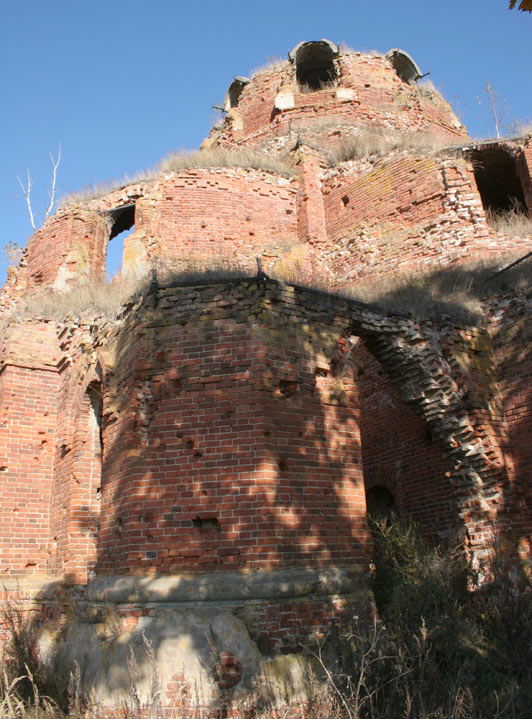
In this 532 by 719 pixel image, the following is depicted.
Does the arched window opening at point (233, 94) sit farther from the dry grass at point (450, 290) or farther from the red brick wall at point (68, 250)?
the dry grass at point (450, 290)

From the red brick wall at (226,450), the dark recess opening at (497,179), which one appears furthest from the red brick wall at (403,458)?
the dark recess opening at (497,179)

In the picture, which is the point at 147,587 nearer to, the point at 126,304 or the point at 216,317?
the point at 216,317

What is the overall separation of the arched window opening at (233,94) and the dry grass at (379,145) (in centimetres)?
640

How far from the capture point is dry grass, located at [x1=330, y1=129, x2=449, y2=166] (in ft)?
41.3

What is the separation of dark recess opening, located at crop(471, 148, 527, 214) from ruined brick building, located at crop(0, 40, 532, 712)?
0.09 m

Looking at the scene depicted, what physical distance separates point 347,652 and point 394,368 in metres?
Result: 4.12

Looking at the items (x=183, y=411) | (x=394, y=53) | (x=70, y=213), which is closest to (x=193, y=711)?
(x=183, y=411)

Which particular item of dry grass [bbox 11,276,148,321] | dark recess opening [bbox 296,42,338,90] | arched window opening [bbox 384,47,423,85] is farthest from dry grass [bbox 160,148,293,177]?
arched window opening [bbox 384,47,423,85]

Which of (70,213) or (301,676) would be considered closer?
(301,676)

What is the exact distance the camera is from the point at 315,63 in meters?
20.5

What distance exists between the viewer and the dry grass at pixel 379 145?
12.6m

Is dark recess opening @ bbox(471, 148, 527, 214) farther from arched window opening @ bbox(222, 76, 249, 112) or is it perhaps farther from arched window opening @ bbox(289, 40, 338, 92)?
arched window opening @ bbox(222, 76, 249, 112)

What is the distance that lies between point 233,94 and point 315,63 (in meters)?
3.42

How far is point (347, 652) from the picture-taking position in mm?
5039
